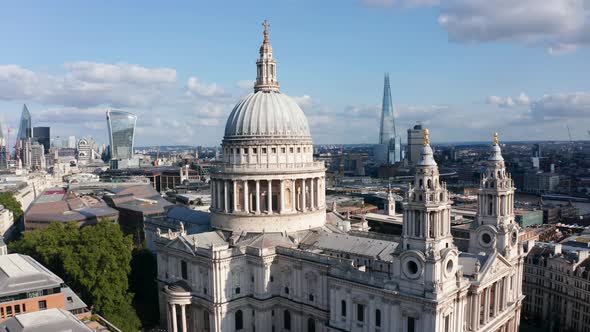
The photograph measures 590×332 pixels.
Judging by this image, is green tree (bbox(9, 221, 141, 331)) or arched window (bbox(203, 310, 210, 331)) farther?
green tree (bbox(9, 221, 141, 331))

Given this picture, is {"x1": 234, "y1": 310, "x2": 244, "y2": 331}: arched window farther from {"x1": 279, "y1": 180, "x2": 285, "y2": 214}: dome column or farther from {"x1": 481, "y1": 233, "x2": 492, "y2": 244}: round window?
{"x1": 481, "y1": 233, "x2": 492, "y2": 244}: round window

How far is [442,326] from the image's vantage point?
49.7 m

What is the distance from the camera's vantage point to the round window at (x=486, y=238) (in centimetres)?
6184

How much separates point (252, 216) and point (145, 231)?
4504cm

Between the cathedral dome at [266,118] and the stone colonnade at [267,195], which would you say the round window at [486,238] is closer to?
the stone colonnade at [267,195]

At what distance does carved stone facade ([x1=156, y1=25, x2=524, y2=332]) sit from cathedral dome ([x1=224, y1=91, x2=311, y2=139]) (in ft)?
0.55

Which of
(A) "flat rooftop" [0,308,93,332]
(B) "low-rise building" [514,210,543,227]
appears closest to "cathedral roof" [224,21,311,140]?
(A) "flat rooftop" [0,308,93,332]

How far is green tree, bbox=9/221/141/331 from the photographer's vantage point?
237ft

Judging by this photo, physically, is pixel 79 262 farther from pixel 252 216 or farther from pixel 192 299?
pixel 252 216

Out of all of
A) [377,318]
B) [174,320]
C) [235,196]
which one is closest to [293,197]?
[235,196]

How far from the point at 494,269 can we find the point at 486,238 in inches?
Result: 231

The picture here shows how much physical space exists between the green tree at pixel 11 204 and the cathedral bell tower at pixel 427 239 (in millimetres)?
126888

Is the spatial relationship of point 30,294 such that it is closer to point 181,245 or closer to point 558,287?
point 181,245

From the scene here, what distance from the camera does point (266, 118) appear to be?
239 feet
